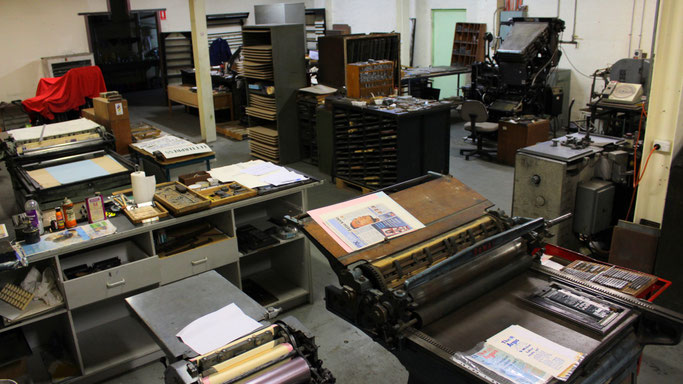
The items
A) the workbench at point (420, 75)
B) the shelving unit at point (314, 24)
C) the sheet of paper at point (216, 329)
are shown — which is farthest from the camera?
the shelving unit at point (314, 24)

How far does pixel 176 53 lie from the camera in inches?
467

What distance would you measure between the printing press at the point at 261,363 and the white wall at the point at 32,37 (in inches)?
406

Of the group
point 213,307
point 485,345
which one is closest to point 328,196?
point 213,307

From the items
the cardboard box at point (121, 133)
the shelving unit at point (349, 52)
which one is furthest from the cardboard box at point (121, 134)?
the shelving unit at point (349, 52)

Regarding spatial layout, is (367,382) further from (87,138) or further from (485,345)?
(87,138)

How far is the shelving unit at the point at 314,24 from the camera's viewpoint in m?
13.0

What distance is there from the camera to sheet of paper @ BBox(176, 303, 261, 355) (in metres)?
1.96

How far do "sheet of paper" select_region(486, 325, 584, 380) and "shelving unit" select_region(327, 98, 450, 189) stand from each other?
365cm

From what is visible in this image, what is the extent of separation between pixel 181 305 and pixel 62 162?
2822 mm

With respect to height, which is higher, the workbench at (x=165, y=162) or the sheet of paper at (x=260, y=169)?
the sheet of paper at (x=260, y=169)

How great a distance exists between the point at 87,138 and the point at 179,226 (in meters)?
1.88

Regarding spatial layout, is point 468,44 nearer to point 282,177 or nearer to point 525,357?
point 282,177

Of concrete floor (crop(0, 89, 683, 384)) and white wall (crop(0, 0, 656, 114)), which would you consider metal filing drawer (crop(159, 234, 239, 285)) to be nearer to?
concrete floor (crop(0, 89, 683, 384))

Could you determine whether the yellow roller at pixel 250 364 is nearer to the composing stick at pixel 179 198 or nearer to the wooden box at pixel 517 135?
the composing stick at pixel 179 198
